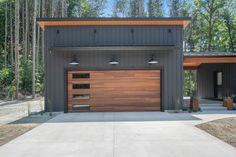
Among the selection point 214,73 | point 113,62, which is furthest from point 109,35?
point 214,73

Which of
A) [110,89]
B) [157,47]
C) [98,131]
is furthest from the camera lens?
[110,89]

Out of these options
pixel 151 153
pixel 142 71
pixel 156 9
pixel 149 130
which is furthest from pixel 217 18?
pixel 151 153

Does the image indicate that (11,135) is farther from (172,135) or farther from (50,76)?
(50,76)

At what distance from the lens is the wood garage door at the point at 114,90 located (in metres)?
14.3

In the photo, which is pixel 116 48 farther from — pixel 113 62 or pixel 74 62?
pixel 74 62

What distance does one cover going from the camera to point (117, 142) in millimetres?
7262

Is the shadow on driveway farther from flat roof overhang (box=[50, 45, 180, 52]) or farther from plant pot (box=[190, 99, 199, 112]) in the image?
flat roof overhang (box=[50, 45, 180, 52])

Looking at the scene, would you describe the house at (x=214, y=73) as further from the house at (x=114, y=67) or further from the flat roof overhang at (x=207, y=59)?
the house at (x=114, y=67)

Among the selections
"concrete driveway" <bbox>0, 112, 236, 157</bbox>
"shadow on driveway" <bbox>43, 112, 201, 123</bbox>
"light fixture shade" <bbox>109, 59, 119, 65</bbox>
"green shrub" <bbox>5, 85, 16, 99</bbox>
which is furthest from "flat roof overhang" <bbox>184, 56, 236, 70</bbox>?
"green shrub" <bbox>5, 85, 16, 99</bbox>

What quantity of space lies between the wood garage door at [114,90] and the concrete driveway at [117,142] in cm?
422

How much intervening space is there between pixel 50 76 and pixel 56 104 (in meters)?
1.28

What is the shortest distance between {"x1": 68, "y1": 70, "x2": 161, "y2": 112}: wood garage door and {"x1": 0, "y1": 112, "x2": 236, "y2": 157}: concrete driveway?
422 cm

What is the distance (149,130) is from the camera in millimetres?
9008

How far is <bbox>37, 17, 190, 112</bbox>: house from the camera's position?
46.5 ft
